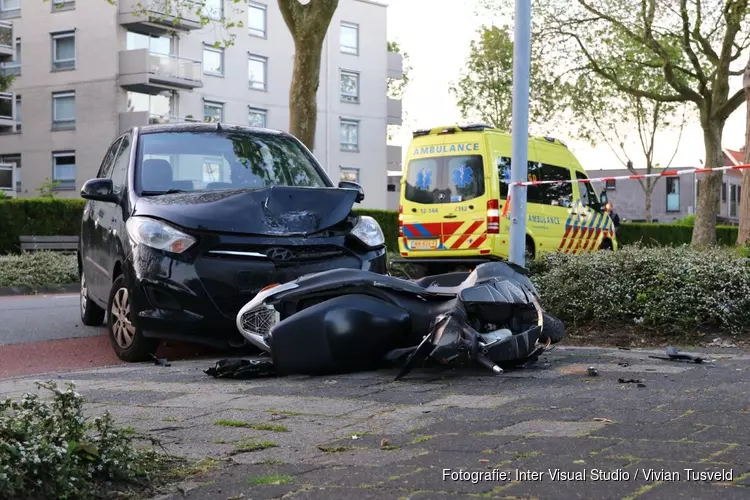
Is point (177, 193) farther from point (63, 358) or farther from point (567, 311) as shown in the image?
point (567, 311)

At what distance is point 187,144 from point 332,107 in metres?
46.9

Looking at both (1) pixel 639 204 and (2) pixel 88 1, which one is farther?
(1) pixel 639 204

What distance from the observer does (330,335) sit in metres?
5.76

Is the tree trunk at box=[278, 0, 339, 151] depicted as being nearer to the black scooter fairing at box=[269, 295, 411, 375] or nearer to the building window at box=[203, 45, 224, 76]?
the black scooter fairing at box=[269, 295, 411, 375]

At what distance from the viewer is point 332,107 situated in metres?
54.7

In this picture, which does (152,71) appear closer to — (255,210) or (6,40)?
(6,40)

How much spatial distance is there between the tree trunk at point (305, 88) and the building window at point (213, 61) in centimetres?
3226

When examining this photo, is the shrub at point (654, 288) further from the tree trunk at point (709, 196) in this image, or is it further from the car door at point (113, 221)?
the tree trunk at point (709, 196)

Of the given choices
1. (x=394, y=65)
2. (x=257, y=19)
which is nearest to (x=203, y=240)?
(x=257, y=19)

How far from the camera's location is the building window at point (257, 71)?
51406 mm

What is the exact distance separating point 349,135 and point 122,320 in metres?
49.2

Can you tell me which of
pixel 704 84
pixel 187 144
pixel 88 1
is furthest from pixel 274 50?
pixel 187 144

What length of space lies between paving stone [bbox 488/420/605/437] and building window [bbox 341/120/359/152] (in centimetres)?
5173

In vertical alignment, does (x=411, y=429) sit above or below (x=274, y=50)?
below
